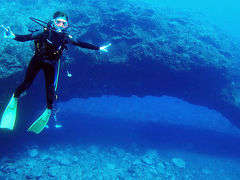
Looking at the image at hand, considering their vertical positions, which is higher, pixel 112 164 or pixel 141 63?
pixel 141 63

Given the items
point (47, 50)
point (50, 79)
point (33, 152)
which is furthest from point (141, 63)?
point (33, 152)

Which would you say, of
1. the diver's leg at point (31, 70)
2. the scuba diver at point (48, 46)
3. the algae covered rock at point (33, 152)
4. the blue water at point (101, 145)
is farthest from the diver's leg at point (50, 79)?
the algae covered rock at point (33, 152)

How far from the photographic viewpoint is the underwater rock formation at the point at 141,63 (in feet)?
38.8

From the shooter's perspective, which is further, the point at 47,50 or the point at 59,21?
the point at 47,50

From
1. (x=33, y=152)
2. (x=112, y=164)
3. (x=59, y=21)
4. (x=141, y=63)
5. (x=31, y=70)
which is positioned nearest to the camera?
(x=59, y=21)

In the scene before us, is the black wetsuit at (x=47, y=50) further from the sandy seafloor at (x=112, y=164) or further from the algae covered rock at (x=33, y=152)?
the algae covered rock at (x=33, y=152)

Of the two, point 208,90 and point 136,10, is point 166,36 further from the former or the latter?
point 208,90

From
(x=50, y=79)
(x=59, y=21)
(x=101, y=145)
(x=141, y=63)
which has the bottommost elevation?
(x=101, y=145)

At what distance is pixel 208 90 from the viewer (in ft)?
47.9

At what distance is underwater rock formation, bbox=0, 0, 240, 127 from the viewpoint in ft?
38.8

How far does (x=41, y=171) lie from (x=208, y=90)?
12.9 m

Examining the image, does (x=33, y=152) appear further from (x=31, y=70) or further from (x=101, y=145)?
(x=31, y=70)

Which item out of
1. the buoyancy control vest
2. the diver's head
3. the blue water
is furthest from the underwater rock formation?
the diver's head

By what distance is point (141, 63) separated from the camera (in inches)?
471
